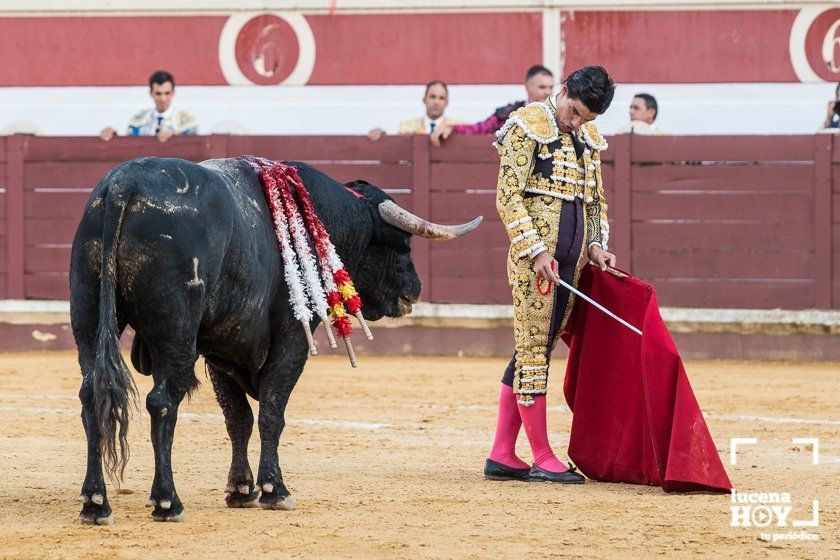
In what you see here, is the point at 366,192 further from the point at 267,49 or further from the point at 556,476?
the point at 267,49

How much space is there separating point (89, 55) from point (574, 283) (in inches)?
272

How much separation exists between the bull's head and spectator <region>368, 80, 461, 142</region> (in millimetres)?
4156

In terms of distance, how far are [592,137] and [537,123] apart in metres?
0.21

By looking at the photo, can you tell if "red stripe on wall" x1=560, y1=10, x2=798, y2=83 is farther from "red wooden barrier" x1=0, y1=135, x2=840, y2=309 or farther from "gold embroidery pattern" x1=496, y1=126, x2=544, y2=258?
"gold embroidery pattern" x1=496, y1=126, x2=544, y2=258

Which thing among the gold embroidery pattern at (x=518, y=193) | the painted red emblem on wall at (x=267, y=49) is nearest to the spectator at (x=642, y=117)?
the painted red emblem on wall at (x=267, y=49)

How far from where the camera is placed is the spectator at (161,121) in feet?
30.8

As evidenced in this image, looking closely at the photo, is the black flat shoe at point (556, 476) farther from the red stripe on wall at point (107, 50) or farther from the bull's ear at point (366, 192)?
the red stripe on wall at point (107, 50)

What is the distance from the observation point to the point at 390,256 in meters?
4.94

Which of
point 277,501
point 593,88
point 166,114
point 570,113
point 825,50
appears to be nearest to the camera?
point 277,501

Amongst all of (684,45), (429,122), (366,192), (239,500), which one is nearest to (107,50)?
(429,122)

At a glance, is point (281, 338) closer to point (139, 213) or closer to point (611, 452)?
point (139, 213)

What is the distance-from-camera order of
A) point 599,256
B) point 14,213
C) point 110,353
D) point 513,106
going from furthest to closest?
point 14,213, point 513,106, point 599,256, point 110,353

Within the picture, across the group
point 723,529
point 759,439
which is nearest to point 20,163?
point 759,439

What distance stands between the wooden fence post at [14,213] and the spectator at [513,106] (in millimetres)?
2513
